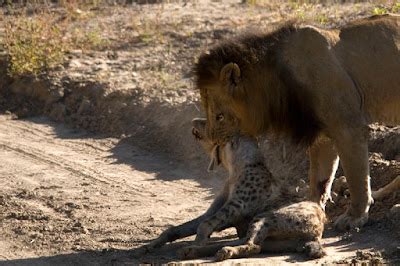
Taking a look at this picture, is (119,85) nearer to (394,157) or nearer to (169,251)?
(394,157)

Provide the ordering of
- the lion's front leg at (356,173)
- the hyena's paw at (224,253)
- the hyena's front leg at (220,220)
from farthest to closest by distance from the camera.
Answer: the lion's front leg at (356,173) < the hyena's front leg at (220,220) < the hyena's paw at (224,253)

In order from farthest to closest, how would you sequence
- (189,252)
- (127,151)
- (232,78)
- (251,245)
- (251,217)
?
1. (127,151)
2. (232,78)
3. (251,217)
4. (189,252)
5. (251,245)

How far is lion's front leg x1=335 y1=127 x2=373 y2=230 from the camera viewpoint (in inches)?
354

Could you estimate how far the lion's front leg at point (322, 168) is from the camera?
9.62 metres

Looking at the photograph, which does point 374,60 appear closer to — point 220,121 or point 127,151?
point 220,121

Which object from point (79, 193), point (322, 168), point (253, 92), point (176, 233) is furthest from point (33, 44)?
point (176, 233)

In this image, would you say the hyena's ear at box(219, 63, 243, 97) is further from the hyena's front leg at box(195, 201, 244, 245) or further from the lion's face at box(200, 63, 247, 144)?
the hyena's front leg at box(195, 201, 244, 245)

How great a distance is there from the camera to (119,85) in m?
14.0

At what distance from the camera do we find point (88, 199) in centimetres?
1047

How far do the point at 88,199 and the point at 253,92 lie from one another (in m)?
2.23

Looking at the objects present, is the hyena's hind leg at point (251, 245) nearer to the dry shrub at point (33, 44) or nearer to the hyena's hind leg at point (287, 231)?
the hyena's hind leg at point (287, 231)

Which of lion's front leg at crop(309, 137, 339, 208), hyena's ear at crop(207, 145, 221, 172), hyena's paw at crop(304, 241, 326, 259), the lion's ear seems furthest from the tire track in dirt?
hyena's paw at crop(304, 241, 326, 259)

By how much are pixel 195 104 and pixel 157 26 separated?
3.65 metres

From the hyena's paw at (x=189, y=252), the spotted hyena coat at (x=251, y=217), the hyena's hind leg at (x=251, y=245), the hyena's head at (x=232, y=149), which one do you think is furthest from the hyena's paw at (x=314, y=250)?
the hyena's head at (x=232, y=149)
